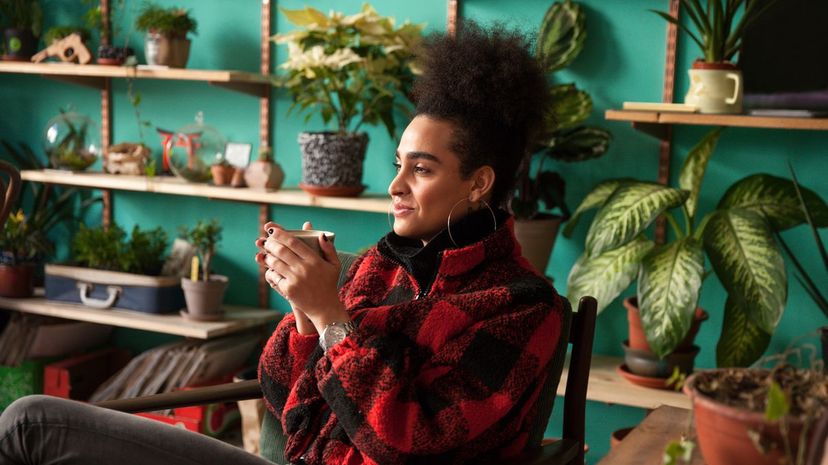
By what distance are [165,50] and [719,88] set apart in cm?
178

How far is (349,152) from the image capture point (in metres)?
2.92

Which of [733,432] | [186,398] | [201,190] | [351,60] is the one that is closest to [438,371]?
[186,398]

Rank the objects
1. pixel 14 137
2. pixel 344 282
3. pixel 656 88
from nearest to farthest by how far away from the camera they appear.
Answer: pixel 344 282, pixel 656 88, pixel 14 137

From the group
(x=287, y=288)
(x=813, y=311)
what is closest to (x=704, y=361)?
(x=813, y=311)

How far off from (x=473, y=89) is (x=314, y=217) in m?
1.74

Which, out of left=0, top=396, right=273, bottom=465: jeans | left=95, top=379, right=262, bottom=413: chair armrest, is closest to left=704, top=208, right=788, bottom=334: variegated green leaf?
left=95, top=379, right=262, bottom=413: chair armrest

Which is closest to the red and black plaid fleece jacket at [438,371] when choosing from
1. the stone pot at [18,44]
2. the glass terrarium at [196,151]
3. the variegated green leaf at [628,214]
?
the variegated green leaf at [628,214]

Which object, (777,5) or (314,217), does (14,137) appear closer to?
(314,217)

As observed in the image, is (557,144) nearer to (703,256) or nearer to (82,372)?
(703,256)

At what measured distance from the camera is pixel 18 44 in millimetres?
3459

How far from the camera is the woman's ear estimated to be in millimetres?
1661

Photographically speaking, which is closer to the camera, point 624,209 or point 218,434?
point 624,209

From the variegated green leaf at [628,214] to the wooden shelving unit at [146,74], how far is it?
1.29 metres

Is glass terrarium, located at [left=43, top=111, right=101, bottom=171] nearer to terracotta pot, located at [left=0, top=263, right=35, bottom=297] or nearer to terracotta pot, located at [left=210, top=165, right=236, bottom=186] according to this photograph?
terracotta pot, located at [left=0, top=263, right=35, bottom=297]
